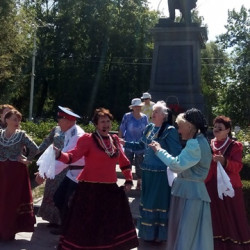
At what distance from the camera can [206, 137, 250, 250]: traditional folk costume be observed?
5.21 m

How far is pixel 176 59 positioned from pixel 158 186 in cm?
722

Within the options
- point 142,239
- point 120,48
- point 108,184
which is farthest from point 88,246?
point 120,48

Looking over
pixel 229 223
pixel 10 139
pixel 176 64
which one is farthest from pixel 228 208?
pixel 176 64

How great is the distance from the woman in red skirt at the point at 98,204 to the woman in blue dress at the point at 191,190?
2.53 ft

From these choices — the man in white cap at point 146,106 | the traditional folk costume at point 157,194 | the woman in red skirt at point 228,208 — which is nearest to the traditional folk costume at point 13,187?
the traditional folk costume at point 157,194

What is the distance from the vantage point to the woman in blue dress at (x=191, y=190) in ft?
13.8

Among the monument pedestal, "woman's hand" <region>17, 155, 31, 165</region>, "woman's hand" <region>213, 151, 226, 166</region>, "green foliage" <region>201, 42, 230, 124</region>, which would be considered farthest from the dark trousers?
"green foliage" <region>201, 42, 230, 124</region>

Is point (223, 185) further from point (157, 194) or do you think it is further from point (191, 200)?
point (157, 194)

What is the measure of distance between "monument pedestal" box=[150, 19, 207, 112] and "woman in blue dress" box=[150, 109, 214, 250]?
7906mm

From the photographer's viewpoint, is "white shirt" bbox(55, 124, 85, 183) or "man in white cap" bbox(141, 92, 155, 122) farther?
"man in white cap" bbox(141, 92, 155, 122)

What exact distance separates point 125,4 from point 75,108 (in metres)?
9.76

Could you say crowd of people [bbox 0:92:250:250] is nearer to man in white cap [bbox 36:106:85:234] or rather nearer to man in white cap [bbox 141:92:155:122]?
man in white cap [bbox 36:106:85:234]

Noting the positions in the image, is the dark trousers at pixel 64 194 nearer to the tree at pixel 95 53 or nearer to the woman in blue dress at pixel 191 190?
the woman in blue dress at pixel 191 190

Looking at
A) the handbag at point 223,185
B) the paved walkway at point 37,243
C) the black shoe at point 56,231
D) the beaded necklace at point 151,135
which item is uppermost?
the beaded necklace at point 151,135
